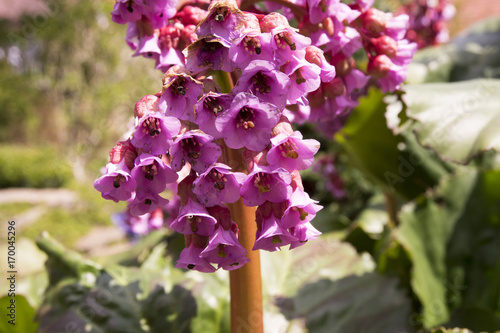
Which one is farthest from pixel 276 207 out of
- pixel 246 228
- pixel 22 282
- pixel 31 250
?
pixel 31 250

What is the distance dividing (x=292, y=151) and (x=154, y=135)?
0.56ft

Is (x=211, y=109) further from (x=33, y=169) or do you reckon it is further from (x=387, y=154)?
(x=33, y=169)

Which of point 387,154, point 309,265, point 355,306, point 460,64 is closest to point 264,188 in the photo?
point 355,306

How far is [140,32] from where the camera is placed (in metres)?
0.68

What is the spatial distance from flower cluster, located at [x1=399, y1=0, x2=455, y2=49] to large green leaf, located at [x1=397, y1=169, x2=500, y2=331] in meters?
2.01

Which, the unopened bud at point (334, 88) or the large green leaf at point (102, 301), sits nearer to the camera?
the unopened bud at point (334, 88)

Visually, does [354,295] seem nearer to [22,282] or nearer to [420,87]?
[420,87]

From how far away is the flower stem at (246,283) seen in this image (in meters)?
0.70

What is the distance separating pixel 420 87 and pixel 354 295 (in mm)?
570

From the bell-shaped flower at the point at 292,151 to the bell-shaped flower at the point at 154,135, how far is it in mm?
121

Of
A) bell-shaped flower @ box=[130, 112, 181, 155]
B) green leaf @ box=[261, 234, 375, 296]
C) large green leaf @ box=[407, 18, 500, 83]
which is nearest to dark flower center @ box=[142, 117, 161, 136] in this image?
bell-shaped flower @ box=[130, 112, 181, 155]

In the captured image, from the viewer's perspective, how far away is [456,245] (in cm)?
128

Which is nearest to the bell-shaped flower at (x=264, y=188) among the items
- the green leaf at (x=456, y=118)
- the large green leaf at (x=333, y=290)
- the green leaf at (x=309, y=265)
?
the green leaf at (x=456, y=118)

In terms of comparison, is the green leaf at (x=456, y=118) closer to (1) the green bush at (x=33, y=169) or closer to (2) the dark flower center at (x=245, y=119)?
(2) the dark flower center at (x=245, y=119)
